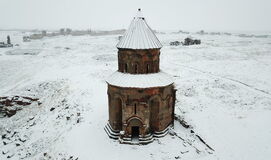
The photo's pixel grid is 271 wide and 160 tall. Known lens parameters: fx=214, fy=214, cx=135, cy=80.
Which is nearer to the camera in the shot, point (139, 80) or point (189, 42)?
point (139, 80)

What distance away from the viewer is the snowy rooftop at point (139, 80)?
16.1 m

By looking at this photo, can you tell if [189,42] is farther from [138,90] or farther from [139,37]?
[138,90]

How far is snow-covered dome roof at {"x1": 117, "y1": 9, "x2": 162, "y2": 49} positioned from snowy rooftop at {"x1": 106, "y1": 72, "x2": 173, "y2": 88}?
88.9 inches

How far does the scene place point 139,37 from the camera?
16609 millimetres

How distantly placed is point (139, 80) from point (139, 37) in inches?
132

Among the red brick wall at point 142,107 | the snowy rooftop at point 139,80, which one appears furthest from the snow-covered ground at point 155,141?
the snowy rooftop at point 139,80

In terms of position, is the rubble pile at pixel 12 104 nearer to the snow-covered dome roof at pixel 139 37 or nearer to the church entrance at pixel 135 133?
the church entrance at pixel 135 133

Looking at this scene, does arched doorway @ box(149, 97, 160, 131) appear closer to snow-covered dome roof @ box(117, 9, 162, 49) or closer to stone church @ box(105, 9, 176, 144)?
stone church @ box(105, 9, 176, 144)

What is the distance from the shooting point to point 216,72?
36750 millimetres

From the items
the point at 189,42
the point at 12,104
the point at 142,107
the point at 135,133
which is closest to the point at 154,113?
the point at 142,107

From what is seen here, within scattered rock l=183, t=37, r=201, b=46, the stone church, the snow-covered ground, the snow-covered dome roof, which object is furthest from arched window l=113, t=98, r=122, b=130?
scattered rock l=183, t=37, r=201, b=46

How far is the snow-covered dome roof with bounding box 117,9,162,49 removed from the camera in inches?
643

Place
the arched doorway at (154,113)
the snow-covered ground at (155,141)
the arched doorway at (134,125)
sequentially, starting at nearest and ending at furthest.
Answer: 1. the snow-covered ground at (155,141)
2. the arched doorway at (134,125)
3. the arched doorway at (154,113)

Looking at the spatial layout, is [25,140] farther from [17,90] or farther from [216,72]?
[216,72]
